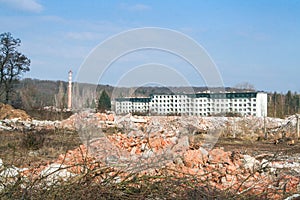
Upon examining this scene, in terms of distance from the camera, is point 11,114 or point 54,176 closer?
point 54,176

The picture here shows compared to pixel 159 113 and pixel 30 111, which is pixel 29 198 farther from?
pixel 30 111

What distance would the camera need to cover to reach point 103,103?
1686cm

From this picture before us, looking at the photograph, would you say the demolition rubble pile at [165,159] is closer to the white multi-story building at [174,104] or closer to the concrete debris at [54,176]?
the concrete debris at [54,176]

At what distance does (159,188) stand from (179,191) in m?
0.13

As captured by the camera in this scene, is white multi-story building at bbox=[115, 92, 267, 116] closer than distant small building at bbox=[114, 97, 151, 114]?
Yes

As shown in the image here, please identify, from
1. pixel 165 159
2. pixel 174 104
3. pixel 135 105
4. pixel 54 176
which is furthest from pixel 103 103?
pixel 54 176

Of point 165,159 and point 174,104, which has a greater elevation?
point 174,104

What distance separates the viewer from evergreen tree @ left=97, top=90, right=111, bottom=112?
53.4 feet

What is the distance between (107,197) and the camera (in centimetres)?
265

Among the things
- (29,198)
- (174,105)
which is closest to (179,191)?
(29,198)

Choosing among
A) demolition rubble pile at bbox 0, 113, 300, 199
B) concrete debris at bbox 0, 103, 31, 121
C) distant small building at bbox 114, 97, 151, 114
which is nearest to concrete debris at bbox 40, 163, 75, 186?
demolition rubble pile at bbox 0, 113, 300, 199

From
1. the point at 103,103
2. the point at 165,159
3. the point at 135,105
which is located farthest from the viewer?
the point at 103,103

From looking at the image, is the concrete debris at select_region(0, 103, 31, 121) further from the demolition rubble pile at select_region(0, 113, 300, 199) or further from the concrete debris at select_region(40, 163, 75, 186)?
the concrete debris at select_region(40, 163, 75, 186)

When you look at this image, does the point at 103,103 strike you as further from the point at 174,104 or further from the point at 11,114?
the point at 11,114
